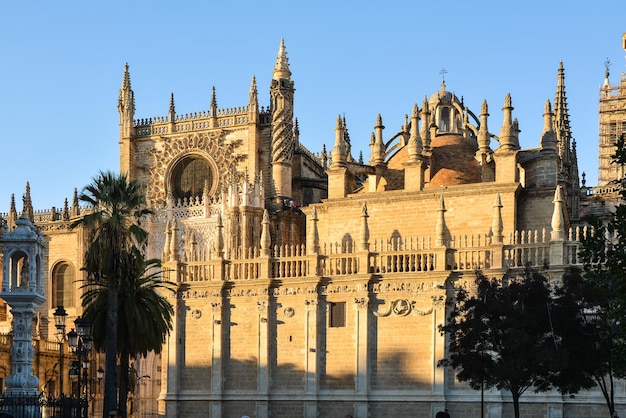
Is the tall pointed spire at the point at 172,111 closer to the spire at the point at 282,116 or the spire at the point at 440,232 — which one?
the spire at the point at 282,116

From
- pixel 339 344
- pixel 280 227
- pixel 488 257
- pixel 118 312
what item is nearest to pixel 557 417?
pixel 488 257

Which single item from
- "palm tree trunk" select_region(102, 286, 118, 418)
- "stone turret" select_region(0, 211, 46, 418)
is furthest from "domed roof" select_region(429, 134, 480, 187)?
"stone turret" select_region(0, 211, 46, 418)

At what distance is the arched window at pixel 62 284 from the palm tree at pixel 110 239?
24160mm

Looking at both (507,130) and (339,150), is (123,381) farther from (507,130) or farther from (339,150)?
(507,130)

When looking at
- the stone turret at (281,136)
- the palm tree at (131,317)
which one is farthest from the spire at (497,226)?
the stone turret at (281,136)

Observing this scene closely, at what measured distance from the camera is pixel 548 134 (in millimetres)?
36438

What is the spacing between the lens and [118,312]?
30.5 metres

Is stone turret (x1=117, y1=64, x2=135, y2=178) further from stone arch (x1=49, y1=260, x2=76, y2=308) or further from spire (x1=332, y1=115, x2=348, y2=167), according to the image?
spire (x1=332, y1=115, x2=348, y2=167)

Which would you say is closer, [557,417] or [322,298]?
[557,417]

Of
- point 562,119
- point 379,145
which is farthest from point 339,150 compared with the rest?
point 562,119

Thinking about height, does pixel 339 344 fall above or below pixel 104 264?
below

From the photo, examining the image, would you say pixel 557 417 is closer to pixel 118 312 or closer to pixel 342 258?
Result: pixel 342 258

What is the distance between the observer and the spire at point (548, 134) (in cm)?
3578

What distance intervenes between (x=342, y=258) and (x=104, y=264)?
874 cm
